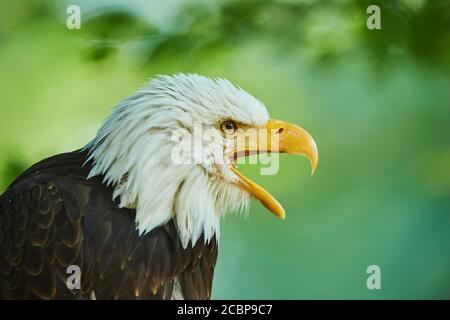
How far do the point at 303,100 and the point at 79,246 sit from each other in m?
0.97

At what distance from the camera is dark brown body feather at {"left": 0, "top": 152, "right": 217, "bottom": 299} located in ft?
5.78

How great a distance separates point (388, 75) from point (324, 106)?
24 centimetres

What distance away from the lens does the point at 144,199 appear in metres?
1.84

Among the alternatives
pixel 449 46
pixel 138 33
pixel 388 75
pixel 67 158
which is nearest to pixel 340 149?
pixel 388 75

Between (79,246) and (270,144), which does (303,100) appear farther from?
(79,246)

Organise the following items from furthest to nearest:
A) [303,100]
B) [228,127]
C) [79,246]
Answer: [303,100] < [228,127] < [79,246]

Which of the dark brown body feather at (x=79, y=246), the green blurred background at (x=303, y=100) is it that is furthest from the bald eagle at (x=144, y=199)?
the green blurred background at (x=303, y=100)

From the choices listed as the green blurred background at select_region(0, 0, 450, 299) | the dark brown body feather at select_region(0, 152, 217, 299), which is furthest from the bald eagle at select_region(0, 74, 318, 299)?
the green blurred background at select_region(0, 0, 450, 299)

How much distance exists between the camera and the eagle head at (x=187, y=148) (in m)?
1.86

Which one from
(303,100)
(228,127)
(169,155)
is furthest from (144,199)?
(303,100)

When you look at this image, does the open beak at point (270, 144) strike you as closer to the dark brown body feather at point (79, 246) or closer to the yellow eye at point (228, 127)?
the yellow eye at point (228, 127)

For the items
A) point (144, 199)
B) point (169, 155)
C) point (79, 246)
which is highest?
point (169, 155)

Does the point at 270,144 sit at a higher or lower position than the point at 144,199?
higher

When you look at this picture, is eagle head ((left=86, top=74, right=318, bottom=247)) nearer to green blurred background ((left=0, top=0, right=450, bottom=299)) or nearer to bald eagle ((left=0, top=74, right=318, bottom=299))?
bald eagle ((left=0, top=74, right=318, bottom=299))
